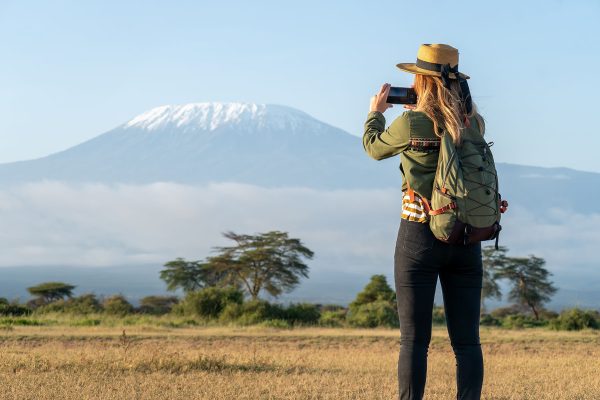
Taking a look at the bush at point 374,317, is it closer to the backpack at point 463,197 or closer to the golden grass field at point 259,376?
the golden grass field at point 259,376

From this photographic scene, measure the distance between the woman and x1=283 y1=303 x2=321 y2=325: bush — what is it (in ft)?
56.9

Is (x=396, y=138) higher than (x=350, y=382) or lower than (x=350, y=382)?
higher

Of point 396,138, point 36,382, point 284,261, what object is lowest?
point 36,382

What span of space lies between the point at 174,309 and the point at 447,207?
800 inches

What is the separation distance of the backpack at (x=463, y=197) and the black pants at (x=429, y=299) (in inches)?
4.6

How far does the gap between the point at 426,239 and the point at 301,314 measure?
18537 mm

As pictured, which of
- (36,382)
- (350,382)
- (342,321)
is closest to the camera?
(36,382)

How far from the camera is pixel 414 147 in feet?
17.5

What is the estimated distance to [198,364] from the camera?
8711 millimetres

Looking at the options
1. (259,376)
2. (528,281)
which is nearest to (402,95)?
(259,376)

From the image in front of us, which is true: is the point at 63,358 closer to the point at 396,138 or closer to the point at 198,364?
the point at 198,364

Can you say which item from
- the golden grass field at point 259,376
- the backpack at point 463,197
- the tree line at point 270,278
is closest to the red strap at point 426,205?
the backpack at point 463,197

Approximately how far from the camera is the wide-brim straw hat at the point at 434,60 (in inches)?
213

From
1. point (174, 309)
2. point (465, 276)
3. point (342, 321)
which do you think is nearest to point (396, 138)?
point (465, 276)
